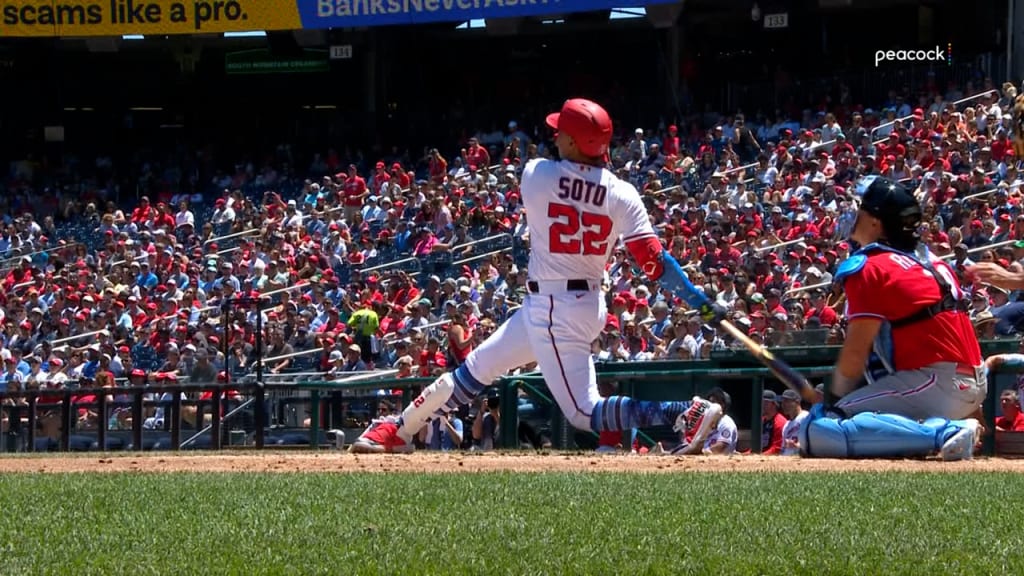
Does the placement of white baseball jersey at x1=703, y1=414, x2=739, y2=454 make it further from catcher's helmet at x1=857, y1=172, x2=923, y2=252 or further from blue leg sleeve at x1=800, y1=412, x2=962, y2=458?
catcher's helmet at x1=857, y1=172, x2=923, y2=252

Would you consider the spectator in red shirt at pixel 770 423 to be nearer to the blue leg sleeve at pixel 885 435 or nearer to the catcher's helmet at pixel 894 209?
the blue leg sleeve at pixel 885 435

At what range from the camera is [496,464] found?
8344 mm

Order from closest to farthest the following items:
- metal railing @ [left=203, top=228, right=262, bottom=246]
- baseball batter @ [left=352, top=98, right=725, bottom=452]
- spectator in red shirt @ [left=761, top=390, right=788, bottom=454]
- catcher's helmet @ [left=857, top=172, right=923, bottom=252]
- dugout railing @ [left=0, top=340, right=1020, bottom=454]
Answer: catcher's helmet @ [left=857, top=172, right=923, bottom=252] < baseball batter @ [left=352, top=98, right=725, bottom=452] < spectator in red shirt @ [left=761, top=390, right=788, bottom=454] < dugout railing @ [left=0, top=340, right=1020, bottom=454] < metal railing @ [left=203, top=228, right=262, bottom=246]

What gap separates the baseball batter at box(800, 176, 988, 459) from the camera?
23.6 feet

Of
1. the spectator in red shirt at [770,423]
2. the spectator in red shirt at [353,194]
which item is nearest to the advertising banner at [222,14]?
the spectator in red shirt at [353,194]

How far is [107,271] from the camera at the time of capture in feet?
81.3

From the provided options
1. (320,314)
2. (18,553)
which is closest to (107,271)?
(320,314)

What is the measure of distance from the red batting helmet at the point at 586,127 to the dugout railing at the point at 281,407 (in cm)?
397

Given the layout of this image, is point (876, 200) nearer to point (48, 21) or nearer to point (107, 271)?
point (107, 271)

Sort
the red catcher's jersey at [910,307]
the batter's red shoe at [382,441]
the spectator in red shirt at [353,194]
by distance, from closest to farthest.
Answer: the red catcher's jersey at [910,307] < the batter's red shoe at [382,441] < the spectator in red shirt at [353,194]

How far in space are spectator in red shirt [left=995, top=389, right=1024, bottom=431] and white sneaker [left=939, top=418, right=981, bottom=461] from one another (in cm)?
220

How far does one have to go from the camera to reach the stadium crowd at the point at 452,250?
15.2 metres

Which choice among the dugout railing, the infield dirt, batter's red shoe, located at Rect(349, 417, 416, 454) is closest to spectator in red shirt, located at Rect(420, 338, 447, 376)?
the dugout railing

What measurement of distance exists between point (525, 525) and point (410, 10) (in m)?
23.3
